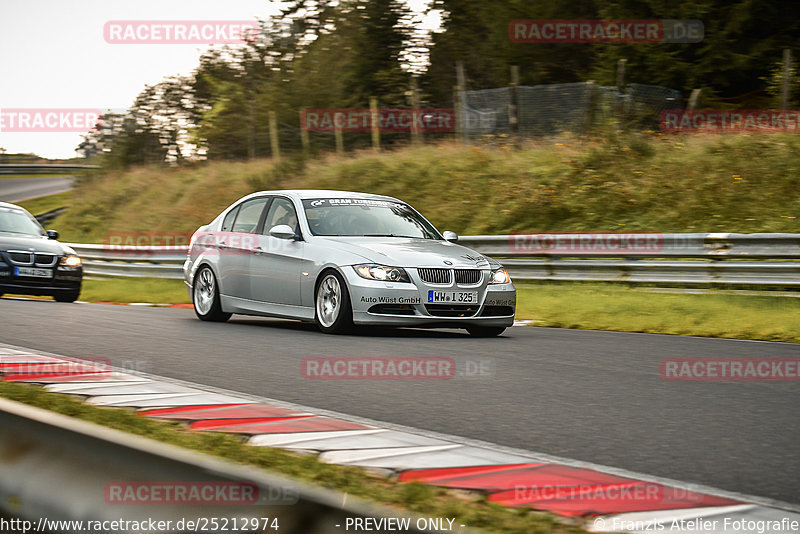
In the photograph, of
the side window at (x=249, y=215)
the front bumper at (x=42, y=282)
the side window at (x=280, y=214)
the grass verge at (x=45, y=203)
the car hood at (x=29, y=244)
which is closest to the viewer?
the side window at (x=280, y=214)

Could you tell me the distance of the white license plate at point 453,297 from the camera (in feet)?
33.0

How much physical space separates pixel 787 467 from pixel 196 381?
159 inches

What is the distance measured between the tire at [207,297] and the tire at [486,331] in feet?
10.6

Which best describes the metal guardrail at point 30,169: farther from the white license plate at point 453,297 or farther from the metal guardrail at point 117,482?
the metal guardrail at point 117,482

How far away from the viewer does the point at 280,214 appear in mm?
11844

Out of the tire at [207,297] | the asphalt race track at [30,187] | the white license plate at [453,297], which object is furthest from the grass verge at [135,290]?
the asphalt race track at [30,187]

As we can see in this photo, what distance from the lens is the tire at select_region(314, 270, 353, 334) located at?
10180mm

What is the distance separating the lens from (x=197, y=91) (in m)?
48.0

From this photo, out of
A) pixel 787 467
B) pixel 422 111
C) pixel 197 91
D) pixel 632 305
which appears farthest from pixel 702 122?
pixel 197 91

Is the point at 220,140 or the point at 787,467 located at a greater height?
the point at 220,140

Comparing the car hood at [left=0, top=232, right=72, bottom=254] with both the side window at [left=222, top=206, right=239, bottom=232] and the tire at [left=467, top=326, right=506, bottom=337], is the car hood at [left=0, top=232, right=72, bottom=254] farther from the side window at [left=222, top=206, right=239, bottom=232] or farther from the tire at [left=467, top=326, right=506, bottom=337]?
the tire at [left=467, top=326, right=506, bottom=337]

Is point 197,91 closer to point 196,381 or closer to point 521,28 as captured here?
point 521,28

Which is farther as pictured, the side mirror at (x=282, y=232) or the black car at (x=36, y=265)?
the black car at (x=36, y=265)

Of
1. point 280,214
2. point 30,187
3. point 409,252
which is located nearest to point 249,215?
point 280,214
